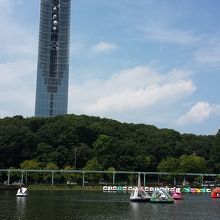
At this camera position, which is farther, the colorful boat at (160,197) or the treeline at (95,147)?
the treeline at (95,147)

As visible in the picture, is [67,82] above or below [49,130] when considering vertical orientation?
above

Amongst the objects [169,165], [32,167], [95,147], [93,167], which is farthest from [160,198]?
[95,147]

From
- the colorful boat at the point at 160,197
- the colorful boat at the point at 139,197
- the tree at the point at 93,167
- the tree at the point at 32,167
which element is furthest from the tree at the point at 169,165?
the colorful boat at the point at 160,197

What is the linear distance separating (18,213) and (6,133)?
3323 inches

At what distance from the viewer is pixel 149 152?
141m

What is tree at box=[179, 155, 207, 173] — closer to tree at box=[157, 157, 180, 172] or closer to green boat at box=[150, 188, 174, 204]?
tree at box=[157, 157, 180, 172]

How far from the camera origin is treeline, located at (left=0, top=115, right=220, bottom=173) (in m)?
129

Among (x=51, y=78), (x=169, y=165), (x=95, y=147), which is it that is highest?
(x=51, y=78)

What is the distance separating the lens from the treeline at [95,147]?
129250mm

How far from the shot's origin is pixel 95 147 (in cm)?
13275

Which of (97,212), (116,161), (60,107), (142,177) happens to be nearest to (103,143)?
(116,161)

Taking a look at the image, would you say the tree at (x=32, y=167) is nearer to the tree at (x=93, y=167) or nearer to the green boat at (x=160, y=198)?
the tree at (x=93, y=167)

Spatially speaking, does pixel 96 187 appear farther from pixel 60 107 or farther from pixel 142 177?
pixel 60 107

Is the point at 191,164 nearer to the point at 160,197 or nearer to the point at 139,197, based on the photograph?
the point at 139,197
